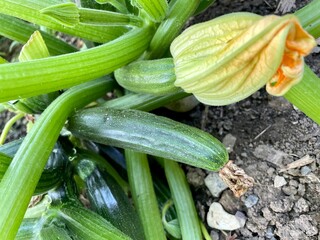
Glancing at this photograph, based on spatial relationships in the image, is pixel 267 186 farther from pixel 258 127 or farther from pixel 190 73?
pixel 190 73

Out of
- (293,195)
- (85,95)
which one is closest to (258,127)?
(293,195)

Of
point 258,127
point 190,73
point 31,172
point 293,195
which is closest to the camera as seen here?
point 190,73

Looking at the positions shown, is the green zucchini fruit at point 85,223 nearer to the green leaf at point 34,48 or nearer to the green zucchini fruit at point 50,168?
the green zucchini fruit at point 50,168

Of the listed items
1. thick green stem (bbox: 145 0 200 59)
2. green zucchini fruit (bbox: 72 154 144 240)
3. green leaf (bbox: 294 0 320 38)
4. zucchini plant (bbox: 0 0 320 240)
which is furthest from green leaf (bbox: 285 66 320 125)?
green zucchini fruit (bbox: 72 154 144 240)

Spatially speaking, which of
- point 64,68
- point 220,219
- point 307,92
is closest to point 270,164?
point 220,219

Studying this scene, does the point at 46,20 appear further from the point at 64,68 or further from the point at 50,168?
the point at 50,168
